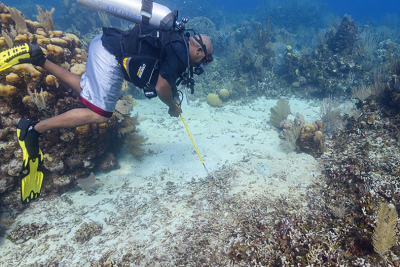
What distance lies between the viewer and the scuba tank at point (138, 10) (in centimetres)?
301

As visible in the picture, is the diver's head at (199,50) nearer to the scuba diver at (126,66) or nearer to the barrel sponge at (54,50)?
the scuba diver at (126,66)

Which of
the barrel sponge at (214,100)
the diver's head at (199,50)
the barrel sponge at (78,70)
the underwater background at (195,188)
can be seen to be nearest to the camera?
the underwater background at (195,188)

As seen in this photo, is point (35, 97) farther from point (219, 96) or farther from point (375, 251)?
point (219, 96)

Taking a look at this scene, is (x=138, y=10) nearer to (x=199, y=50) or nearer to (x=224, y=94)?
(x=199, y=50)

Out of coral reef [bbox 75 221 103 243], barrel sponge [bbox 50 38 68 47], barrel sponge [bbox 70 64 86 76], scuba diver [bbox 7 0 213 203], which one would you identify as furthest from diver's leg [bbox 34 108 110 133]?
barrel sponge [bbox 50 38 68 47]

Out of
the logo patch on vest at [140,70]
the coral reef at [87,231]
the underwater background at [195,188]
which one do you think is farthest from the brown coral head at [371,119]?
the coral reef at [87,231]

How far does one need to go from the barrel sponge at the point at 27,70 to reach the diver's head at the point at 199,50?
3.12 metres

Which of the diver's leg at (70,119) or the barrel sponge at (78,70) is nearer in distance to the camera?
the diver's leg at (70,119)

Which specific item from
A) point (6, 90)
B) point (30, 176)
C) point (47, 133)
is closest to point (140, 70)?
point (47, 133)

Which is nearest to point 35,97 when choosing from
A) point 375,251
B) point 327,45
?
point 375,251

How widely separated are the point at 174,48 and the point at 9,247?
371 cm

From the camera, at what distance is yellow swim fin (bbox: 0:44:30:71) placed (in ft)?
9.52

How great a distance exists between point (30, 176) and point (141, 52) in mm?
2862

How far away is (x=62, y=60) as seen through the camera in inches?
171
